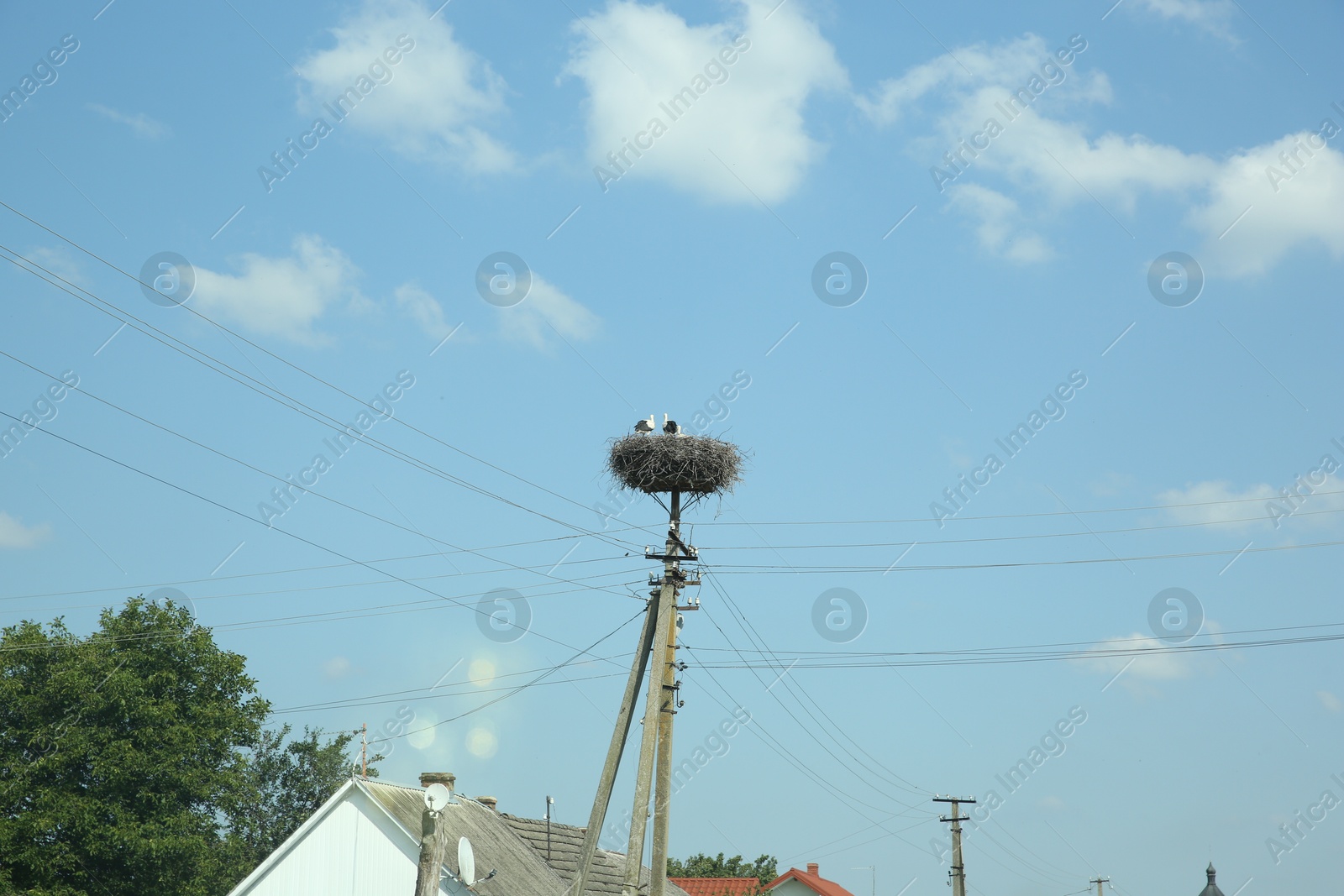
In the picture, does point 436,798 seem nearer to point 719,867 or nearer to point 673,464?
point 673,464

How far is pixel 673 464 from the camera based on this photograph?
19.9 metres

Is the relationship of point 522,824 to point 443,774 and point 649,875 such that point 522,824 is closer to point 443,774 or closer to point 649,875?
point 443,774

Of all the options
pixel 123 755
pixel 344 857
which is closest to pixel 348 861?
pixel 344 857

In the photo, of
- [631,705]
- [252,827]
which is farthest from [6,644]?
[631,705]

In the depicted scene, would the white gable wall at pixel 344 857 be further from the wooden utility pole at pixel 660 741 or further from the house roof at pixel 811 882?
the house roof at pixel 811 882

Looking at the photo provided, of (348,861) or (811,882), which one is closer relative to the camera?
(348,861)

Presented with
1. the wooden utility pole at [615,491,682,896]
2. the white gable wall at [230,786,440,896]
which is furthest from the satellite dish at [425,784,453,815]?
the white gable wall at [230,786,440,896]

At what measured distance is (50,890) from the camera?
3256 cm

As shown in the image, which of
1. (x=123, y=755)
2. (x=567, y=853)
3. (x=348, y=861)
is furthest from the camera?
(x=123, y=755)

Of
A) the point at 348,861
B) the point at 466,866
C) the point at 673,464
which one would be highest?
the point at 673,464

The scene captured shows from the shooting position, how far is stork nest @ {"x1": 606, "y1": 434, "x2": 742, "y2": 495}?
19859 mm

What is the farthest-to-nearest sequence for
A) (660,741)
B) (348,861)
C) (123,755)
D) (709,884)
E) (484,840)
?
(709,884)
(123,755)
(484,840)
(348,861)
(660,741)

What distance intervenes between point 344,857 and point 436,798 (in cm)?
1472

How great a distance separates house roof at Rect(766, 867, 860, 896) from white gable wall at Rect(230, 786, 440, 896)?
31.4 metres
